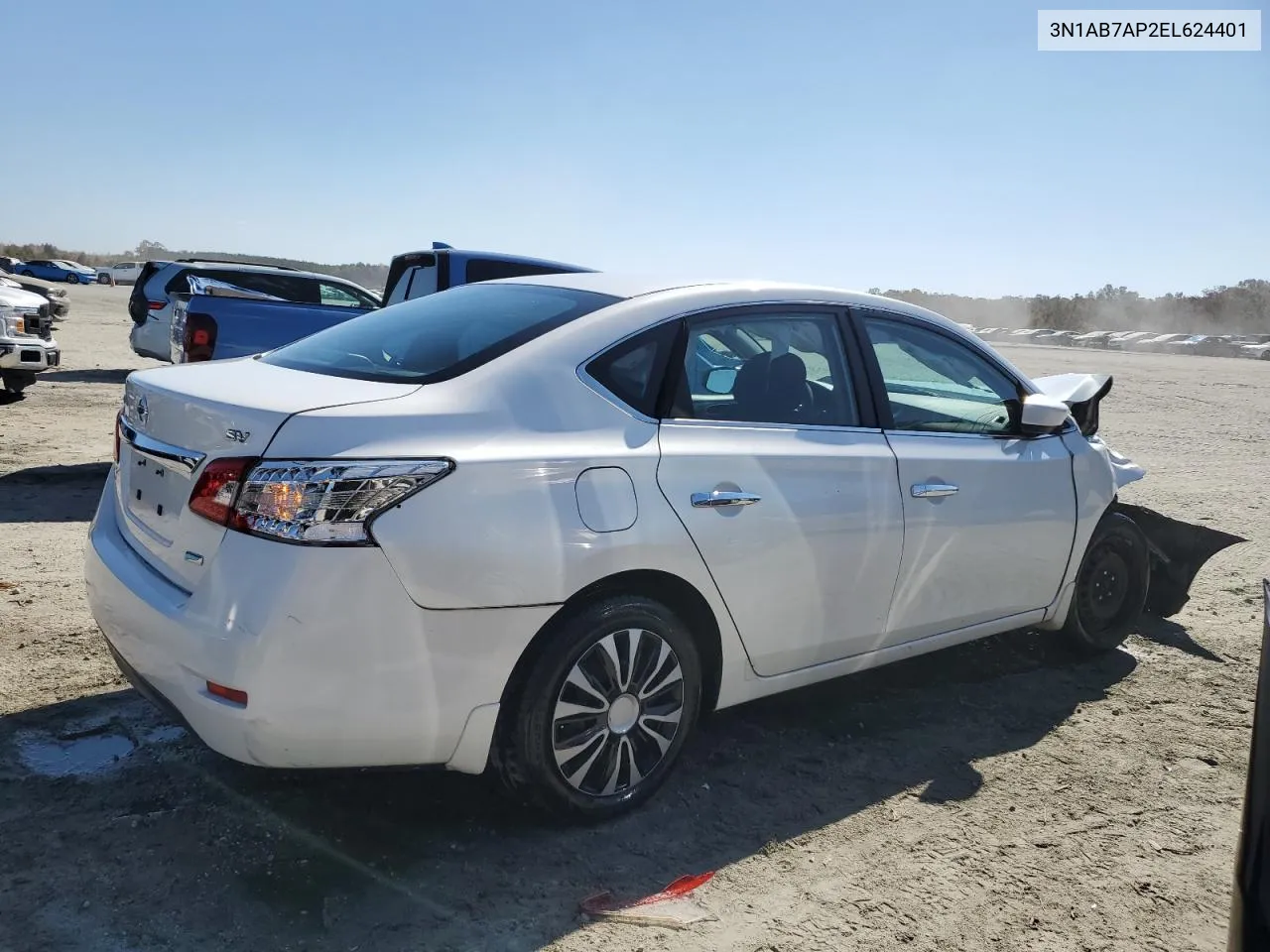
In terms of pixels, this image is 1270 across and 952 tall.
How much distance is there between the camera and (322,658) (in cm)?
259

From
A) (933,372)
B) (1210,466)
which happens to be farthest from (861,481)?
(1210,466)

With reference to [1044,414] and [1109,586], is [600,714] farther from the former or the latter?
[1109,586]

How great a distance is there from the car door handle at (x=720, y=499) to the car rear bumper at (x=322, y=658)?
0.60 meters

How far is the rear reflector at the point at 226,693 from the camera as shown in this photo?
2.60m

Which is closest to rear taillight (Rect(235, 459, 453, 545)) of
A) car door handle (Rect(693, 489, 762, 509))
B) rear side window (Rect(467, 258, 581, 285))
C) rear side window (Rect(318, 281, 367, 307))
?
car door handle (Rect(693, 489, 762, 509))

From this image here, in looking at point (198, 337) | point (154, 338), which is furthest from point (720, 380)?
point (154, 338)

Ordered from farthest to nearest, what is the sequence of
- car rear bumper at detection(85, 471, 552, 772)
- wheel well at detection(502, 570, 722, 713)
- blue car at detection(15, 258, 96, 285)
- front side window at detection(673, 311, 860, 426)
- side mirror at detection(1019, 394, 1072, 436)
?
1. blue car at detection(15, 258, 96, 285)
2. side mirror at detection(1019, 394, 1072, 436)
3. front side window at detection(673, 311, 860, 426)
4. wheel well at detection(502, 570, 722, 713)
5. car rear bumper at detection(85, 471, 552, 772)

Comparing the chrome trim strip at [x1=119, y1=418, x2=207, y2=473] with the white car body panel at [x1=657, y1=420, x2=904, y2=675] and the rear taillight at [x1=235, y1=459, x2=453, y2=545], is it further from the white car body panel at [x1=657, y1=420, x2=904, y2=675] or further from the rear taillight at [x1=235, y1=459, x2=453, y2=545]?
the white car body panel at [x1=657, y1=420, x2=904, y2=675]

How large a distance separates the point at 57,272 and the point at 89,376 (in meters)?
56.5

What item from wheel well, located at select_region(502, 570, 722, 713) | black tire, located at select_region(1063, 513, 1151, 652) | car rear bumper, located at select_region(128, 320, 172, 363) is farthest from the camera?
car rear bumper, located at select_region(128, 320, 172, 363)

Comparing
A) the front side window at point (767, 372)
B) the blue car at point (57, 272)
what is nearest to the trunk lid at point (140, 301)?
the front side window at point (767, 372)

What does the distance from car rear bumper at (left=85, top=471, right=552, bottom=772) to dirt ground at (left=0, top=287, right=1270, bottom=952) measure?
1.30 ft

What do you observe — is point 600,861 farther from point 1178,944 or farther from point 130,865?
point 1178,944

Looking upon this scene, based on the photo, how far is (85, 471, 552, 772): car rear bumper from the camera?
2568 mm
